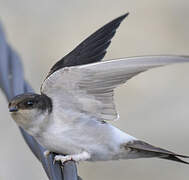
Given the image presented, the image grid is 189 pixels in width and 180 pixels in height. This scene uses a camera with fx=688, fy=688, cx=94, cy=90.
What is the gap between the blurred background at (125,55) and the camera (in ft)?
16.8

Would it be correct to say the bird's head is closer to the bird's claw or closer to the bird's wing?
the bird's wing

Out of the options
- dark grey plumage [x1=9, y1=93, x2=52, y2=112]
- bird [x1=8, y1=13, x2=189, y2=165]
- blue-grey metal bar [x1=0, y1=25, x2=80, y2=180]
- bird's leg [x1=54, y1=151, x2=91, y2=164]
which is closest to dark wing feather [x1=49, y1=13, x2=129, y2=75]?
bird [x1=8, y1=13, x2=189, y2=165]

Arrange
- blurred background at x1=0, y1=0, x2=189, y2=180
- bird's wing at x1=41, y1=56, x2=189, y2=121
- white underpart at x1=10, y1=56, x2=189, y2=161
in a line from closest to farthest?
bird's wing at x1=41, y1=56, x2=189, y2=121 < white underpart at x1=10, y1=56, x2=189, y2=161 < blurred background at x1=0, y1=0, x2=189, y2=180

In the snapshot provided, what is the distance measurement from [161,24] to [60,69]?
12.7 ft

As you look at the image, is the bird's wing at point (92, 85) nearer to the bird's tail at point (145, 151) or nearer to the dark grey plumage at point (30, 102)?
the dark grey plumage at point (30, 102)

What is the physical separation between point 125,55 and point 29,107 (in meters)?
3.27

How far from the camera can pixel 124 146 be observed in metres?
2.66

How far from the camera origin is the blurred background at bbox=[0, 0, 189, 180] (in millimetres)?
5105

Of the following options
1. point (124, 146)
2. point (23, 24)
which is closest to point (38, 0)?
point (23, 24)

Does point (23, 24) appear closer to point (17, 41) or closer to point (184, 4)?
point (17, 41)

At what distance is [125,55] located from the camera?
18.9 feet

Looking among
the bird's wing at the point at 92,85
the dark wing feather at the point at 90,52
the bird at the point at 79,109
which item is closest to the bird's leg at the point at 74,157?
the bird at the point at 79,109

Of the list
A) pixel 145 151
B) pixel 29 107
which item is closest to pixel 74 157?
pixel 29 107

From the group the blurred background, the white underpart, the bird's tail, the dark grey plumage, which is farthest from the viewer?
the blurred background
